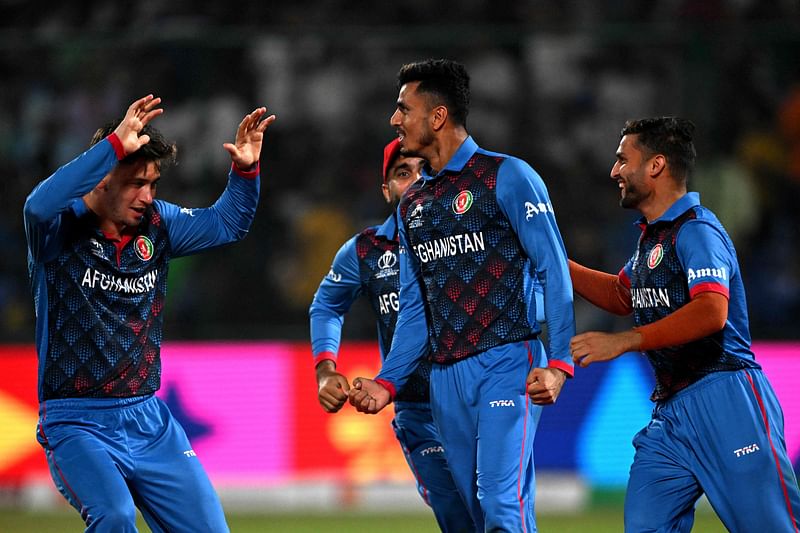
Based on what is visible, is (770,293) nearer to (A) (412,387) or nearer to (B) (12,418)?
(A) (412,387)

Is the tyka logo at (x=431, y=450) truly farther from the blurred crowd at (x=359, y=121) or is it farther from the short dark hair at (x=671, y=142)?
the blurred crowd at (x=359, y=121)

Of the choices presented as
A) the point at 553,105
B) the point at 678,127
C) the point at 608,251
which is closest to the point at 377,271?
the point at 678,127

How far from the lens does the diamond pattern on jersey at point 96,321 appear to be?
15.9ft

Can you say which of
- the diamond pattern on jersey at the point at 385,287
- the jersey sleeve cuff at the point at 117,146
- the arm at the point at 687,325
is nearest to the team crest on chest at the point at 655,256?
the arm at the point at 687,325

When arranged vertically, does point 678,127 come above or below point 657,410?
above

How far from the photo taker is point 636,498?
482cm

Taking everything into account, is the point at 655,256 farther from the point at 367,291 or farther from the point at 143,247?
the point at 143,247

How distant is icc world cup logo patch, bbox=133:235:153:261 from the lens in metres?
5.03

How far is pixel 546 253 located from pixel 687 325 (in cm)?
65

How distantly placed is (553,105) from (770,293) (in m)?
2.64

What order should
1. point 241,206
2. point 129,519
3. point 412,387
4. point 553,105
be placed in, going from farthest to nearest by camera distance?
point 553,105 < point 412,387 < point 241,206 < point 129,519

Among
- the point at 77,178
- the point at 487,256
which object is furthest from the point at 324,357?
the point at 77,178

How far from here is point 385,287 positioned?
6160 mm

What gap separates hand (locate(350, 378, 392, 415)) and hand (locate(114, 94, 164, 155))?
1.38 metres
